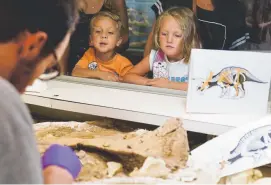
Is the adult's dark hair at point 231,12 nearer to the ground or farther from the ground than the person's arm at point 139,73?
farther from the ground

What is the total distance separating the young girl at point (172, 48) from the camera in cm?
141

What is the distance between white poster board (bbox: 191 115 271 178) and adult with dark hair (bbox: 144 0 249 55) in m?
0.38

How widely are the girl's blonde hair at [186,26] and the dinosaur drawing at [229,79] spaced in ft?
0.79

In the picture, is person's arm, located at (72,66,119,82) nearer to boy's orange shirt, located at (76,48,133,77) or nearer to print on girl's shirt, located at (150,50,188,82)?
boy's orange shirt, located at (76,48,133,77)

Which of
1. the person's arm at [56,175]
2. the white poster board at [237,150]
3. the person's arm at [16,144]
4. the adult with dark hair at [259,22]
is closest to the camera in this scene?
the person's arm at [16,144]

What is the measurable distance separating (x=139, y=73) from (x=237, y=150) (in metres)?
0.61

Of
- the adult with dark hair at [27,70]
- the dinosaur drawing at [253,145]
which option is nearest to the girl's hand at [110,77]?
the dinosaur drawing at [253,145]

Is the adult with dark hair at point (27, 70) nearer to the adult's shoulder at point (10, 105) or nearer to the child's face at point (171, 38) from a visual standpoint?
the adult's shoulder at point (10, 105)

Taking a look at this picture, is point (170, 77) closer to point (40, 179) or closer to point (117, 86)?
point (117, 86)

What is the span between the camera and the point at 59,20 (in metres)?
0.63

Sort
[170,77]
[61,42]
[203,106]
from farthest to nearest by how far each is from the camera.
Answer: [170,77], [203,106], [61,42]

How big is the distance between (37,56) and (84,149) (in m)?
0.50

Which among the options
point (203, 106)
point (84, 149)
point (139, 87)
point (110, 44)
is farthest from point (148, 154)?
point (110, 44)

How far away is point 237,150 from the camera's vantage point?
3.38 ft
